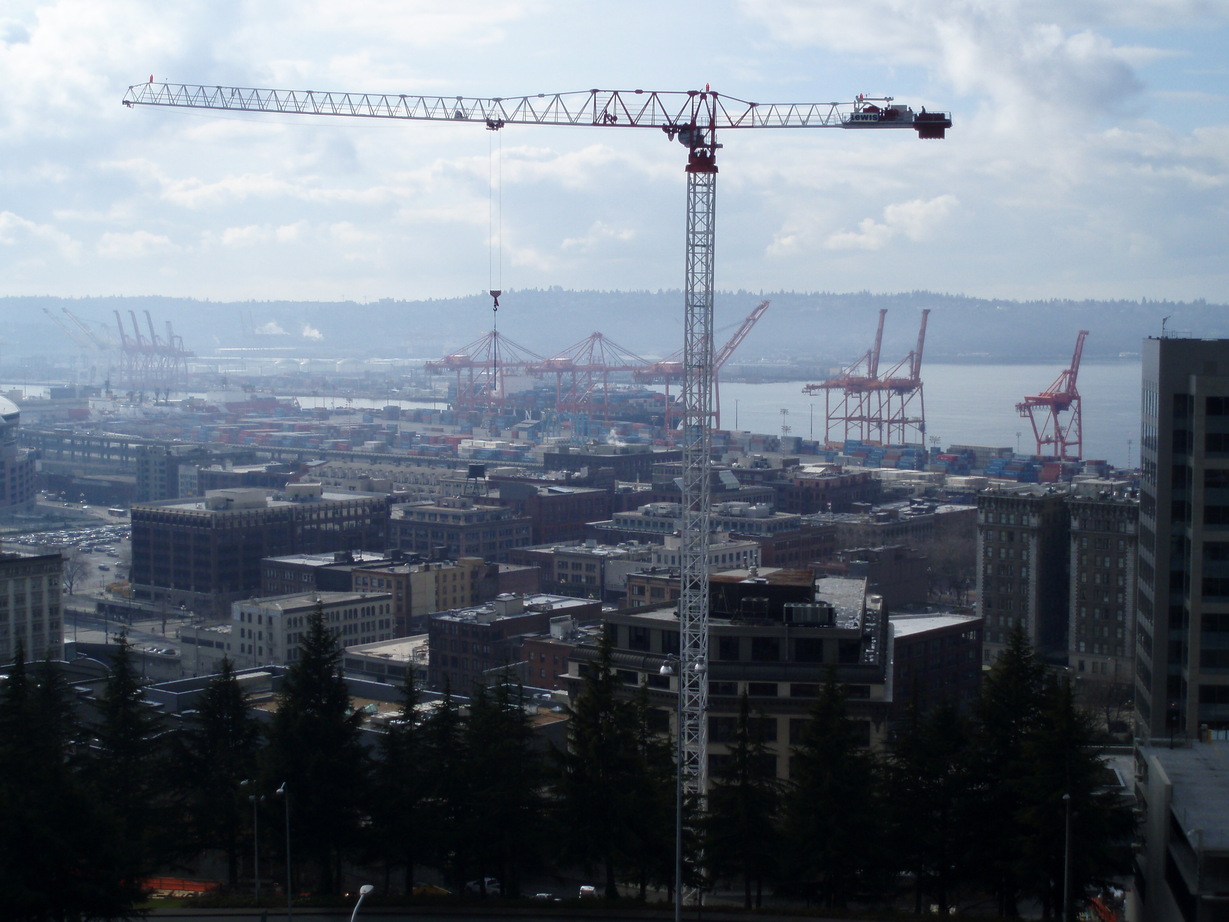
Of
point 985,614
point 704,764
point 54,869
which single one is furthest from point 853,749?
point 985,614

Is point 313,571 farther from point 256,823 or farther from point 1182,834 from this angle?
point 1182,834

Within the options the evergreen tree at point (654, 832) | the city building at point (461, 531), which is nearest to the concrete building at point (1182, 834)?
the evergreen tree at point (654, 832)

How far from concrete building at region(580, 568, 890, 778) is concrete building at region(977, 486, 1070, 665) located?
1250 centimetres

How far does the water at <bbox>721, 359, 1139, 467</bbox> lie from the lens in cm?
8800

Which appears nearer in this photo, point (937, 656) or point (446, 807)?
point (446, 807)

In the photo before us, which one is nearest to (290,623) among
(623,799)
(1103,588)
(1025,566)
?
(1025,566)

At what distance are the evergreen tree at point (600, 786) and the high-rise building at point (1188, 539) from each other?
18.9 ft

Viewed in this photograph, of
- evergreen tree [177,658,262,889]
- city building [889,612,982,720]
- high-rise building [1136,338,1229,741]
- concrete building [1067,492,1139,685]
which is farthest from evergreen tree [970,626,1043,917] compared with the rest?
concrete building [1067,492,1139,685]

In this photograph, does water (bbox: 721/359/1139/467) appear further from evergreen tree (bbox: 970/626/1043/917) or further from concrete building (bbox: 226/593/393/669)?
evergreen tree (bbox: 970/626/1043/917)

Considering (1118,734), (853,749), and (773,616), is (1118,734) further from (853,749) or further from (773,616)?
(853,749)

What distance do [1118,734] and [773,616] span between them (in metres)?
8.46

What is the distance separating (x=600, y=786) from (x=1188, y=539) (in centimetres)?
637

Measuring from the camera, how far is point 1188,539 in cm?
→ 1435

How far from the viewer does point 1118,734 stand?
71.6 feet
